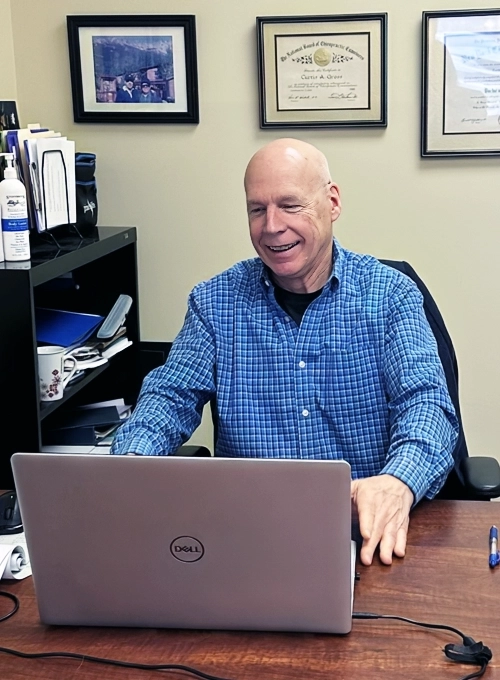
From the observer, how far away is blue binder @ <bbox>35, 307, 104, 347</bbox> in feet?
7.78

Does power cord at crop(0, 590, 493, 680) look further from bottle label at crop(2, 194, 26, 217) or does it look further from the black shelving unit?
bottle label at crop(2, 194, 26, 217)

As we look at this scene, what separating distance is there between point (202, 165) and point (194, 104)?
19 cm

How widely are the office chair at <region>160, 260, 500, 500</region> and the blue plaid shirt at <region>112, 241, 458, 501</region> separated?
→ 70mm

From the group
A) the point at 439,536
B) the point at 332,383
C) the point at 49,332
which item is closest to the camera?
the point at 439,536

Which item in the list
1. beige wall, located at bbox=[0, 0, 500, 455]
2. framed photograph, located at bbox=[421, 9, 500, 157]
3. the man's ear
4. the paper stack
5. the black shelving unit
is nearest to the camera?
the man's ear

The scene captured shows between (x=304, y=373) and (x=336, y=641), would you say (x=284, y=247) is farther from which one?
(x=336, y=641)

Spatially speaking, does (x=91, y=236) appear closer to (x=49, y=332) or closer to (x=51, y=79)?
(x=49, y=332)

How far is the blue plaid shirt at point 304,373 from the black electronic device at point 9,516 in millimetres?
335

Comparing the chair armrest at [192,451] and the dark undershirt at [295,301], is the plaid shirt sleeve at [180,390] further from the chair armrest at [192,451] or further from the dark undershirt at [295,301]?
the dark undershirt at [295,301]

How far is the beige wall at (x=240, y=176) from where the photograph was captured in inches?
104

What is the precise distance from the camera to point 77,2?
2723mm

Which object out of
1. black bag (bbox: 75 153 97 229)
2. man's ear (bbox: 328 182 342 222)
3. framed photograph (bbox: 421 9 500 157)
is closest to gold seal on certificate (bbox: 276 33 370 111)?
framed photograph (bbox: 421 9 500 157)

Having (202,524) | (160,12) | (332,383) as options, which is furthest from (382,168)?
(202,524)

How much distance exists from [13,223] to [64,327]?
385 millimetres
